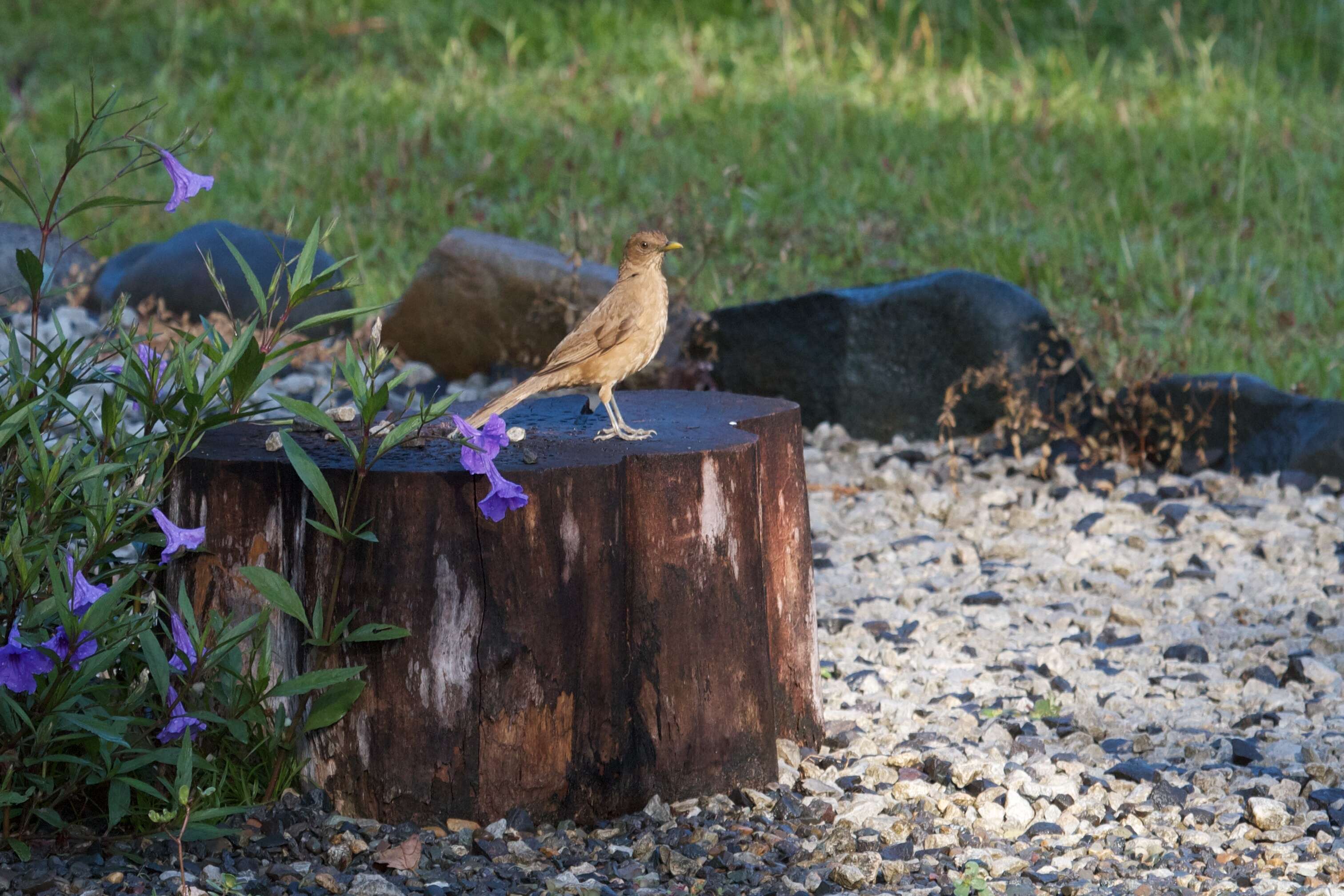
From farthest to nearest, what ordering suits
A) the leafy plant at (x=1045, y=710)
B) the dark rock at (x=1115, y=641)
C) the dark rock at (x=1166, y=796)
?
1. the dark rock at (x=1115, y=641)
2. the leafy plant at (x=1045, y=710)
3. the dark rock at (x=1166, y=796)

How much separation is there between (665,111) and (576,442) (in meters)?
7.12

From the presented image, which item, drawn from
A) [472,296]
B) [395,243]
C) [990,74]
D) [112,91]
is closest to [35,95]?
[395,243]

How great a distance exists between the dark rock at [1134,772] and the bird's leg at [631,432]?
1.20 m

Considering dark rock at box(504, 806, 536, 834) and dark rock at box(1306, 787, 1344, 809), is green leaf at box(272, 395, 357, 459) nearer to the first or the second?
dark rock at box(504, 806, 536, 834)

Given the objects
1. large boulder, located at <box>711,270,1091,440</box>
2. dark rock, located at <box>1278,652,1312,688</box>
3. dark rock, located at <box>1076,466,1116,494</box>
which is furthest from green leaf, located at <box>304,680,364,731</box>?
large boulder, located at <box>711,270,1091,440</box>

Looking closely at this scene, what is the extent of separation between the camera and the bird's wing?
3014 millimetres

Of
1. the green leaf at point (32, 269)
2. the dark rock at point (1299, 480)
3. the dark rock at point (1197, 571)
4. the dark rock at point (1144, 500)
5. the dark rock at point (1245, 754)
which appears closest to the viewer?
the green leaf at point (32, 269)

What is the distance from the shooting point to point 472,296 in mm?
6281

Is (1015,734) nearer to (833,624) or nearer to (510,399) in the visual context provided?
(833,624)

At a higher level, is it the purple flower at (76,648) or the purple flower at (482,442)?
the purple flower at (482,442)

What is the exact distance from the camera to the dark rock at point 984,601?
429 centimetres

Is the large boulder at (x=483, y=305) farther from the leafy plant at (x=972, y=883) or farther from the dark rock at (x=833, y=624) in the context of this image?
the leafy plant at (x=972, y=883)

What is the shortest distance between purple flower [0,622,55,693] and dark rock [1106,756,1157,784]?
2087 millimetres

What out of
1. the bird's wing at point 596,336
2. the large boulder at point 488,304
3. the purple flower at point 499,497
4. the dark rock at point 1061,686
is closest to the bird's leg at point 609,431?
the bird's wing at point 596,336
